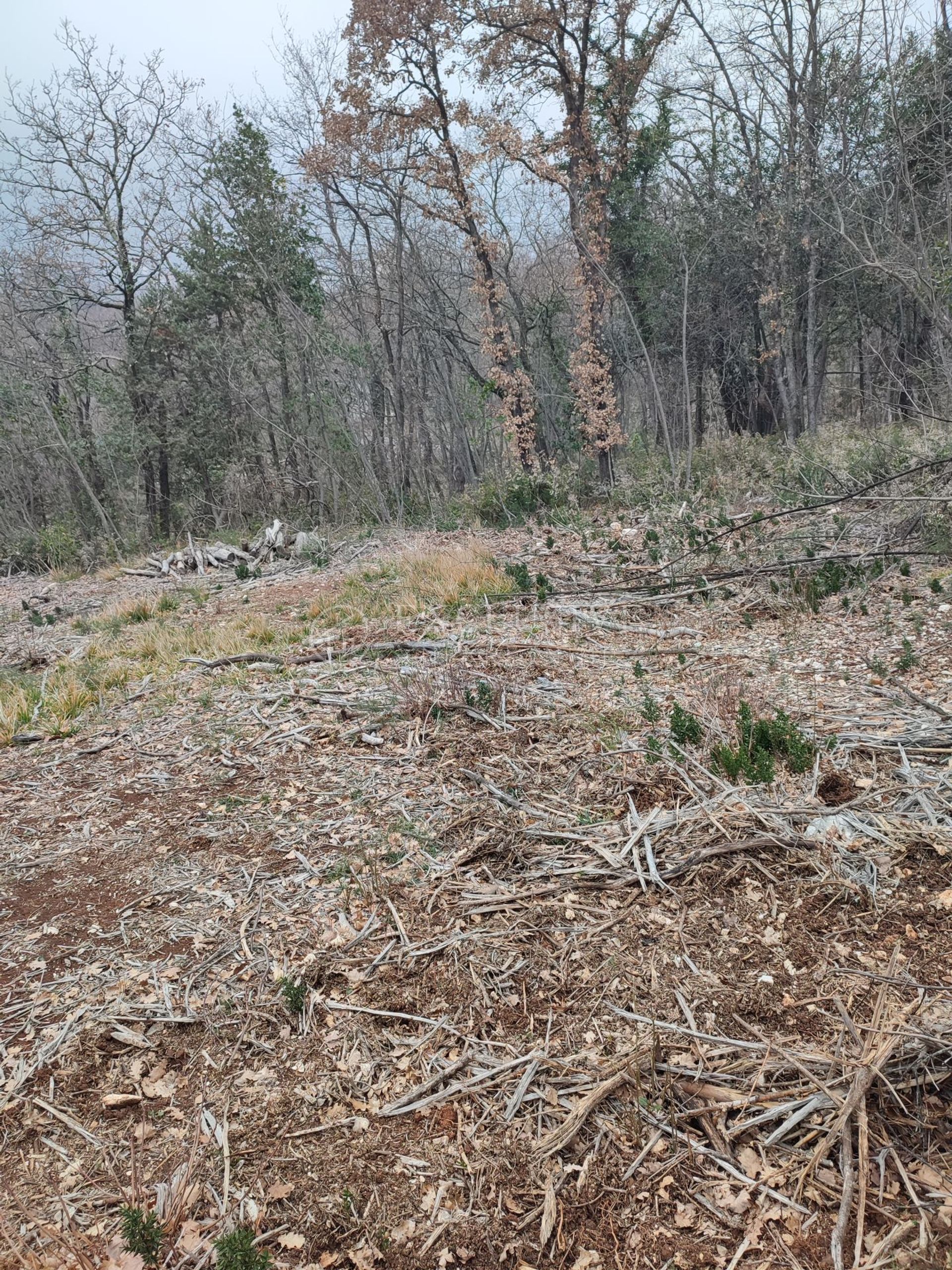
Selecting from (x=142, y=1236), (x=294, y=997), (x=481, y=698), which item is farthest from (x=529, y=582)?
(x=142, y=1236)

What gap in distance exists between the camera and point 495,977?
245cm

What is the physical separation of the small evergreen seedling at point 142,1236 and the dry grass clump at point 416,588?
5036 mm

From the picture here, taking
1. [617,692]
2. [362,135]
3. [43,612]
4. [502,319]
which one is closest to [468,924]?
[617,692]

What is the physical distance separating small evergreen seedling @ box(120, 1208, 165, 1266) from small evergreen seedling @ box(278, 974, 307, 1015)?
2.36 ft

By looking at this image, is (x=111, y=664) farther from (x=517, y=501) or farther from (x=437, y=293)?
(x=437, y=293)

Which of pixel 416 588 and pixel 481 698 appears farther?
pixel 416 588

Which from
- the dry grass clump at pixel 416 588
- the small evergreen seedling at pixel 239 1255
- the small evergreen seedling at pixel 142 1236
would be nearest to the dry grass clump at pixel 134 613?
the dry grass clump at pixel 416 588

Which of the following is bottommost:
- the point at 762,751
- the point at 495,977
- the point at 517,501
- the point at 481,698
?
the point at 495,977

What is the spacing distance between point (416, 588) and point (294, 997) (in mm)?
5157

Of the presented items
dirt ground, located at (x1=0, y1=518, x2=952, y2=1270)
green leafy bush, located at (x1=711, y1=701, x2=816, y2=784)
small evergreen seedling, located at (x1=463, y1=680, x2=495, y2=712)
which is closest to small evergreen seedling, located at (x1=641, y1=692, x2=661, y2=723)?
dirt ground, located at (x1=0, y1=518, x2=952, y2=1270)

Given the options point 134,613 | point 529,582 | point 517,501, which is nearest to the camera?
point 529,582

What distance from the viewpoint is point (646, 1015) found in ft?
7.23

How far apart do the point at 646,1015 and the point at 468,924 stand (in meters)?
0.72

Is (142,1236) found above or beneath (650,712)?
beneath
